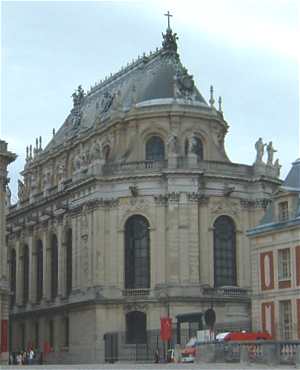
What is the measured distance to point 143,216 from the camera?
7125 cm

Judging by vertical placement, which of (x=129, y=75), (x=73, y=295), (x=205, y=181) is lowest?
(x=73, y=295)

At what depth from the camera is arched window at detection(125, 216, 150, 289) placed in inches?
2795

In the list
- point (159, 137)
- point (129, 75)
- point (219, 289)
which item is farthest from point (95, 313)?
point (129, 75)

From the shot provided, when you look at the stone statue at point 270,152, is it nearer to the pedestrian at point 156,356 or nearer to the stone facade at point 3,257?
the pedestrian at point 156,356

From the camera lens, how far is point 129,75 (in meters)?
83.1

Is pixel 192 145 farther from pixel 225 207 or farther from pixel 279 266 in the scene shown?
pixel 279 266

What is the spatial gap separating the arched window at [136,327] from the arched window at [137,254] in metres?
2.06

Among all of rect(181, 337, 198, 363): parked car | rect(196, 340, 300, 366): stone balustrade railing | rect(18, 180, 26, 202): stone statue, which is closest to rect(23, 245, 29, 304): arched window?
rect(18, 180, 26, 202): stone statue

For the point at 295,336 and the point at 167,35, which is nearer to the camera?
the point at 295,336

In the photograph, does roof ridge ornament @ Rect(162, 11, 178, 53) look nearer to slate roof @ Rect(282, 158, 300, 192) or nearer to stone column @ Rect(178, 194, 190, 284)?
stone column @ Rect(178, 194, 190, 284)

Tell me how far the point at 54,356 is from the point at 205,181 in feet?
58.4

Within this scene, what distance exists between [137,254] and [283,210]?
2041 cm

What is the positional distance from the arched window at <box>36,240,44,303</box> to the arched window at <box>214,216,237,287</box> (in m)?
16.4

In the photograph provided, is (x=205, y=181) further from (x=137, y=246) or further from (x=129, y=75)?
(x=129, y=75)
